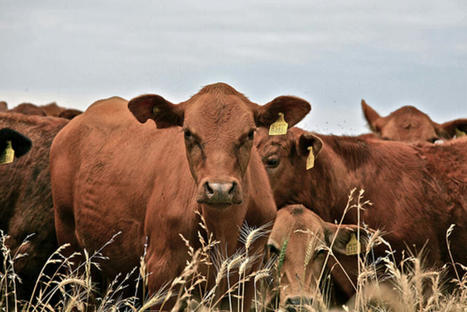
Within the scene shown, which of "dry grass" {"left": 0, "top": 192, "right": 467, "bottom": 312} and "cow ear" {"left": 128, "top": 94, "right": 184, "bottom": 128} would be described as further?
"cow ear" {"left": 128, "top": 94, "right": 184, "bottom": 128}

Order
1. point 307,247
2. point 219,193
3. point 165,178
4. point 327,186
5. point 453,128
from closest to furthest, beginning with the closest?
1. point 219,193
2. point 165,178
3. point 307,247
4. point 327,186
5. point 453,128

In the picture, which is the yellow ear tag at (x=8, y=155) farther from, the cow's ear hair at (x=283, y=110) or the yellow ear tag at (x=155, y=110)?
the cow's ear hair at (x=283, y=110)

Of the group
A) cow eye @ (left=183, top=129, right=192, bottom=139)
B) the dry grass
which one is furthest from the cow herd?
the dry grass

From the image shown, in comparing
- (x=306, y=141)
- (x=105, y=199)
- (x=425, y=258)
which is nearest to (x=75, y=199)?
(x=105, y=199)

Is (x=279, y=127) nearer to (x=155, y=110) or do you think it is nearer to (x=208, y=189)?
(x=155, y=110)

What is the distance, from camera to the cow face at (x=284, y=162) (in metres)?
7.98

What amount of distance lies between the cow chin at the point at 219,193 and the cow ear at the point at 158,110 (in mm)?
1016

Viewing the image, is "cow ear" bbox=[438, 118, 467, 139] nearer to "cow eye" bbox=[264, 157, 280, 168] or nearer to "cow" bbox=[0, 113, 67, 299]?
"cow eye" bbox=[264, 157, 280, 168]

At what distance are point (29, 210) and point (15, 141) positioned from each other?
1.14 metres

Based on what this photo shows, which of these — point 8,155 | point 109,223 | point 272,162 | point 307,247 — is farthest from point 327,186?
point 8,155

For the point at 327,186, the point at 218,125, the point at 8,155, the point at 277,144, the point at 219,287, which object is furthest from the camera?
the point at 327,186

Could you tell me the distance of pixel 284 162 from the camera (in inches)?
316

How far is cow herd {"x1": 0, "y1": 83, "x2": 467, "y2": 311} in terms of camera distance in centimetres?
526

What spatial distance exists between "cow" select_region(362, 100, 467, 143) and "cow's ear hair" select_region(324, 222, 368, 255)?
181 inches
